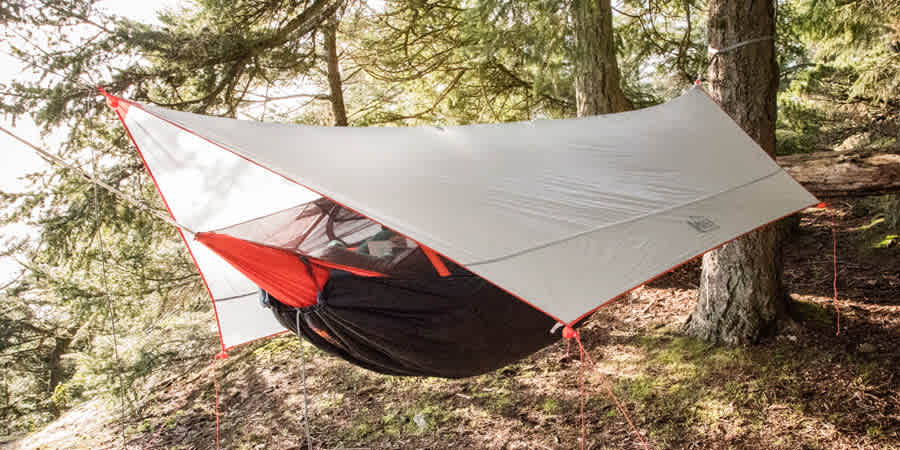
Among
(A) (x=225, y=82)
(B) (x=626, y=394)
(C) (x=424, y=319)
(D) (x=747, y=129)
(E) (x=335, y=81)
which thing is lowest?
(B) (x=626, y=394)

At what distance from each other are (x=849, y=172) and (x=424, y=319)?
237cm

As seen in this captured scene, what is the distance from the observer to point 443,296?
1731 millimetres

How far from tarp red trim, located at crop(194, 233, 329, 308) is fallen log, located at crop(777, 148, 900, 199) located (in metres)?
2.60

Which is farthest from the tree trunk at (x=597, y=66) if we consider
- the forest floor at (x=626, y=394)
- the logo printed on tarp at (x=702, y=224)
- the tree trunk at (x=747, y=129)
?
the logo printed on tarp at (x=702, y=224)

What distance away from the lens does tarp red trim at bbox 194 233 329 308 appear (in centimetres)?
156

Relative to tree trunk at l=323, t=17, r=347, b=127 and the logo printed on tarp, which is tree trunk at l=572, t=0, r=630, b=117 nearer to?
the logo printed on tarp

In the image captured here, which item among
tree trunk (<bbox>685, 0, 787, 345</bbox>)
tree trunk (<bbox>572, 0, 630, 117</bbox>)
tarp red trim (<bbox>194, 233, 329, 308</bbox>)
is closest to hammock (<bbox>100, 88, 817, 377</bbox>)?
tarp red trim (<bbox>194, 233, 329, 308</bbox>)

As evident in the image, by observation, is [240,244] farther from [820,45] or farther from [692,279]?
[820,45]

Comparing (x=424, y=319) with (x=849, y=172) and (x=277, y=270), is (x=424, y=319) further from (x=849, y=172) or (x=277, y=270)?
(x=849, y=172)

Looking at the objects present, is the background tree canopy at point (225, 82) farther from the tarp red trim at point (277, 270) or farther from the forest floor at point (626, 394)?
the tarp red trim at point (277, 270)

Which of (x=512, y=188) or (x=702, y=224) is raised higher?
(x=512, y=188)

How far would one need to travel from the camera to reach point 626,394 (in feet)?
7.75

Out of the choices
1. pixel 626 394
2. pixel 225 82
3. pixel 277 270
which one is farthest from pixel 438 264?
pixel 225 82

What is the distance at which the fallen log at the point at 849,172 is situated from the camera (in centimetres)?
230
